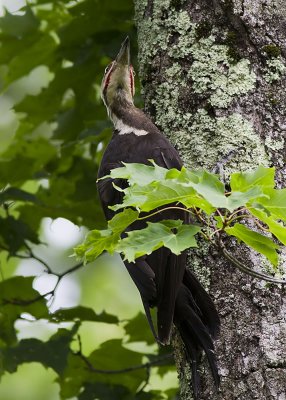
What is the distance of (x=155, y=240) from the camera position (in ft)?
7.69

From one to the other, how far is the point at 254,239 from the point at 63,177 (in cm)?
247

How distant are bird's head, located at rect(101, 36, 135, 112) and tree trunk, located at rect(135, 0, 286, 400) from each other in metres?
0.65

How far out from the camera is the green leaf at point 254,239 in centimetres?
241

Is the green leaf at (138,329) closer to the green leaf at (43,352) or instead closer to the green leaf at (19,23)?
the green leaf at (43,352)

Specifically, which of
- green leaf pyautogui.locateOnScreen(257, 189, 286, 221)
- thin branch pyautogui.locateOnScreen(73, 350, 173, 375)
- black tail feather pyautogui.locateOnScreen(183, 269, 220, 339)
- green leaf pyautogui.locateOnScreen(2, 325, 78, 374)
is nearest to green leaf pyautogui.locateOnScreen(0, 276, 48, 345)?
green leaf pyautogui.locateOnScreen(2, 325, 78, 374)

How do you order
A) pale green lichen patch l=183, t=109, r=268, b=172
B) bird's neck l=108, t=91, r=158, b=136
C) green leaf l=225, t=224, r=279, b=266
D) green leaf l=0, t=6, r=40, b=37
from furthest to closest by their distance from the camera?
green leaf l=0, t=6, r=40, b=37 → bird's neck l=108, t=91, r=158, b=136 → pale green lichen patch l=183, t=109, r=268, b=172 → green leaf l=225, t=224, r=279, b=266

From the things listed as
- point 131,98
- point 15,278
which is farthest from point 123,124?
point 15,278

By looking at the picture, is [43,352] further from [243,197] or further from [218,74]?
[243,197]

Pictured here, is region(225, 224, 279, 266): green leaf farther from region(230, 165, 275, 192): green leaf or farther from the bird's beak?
the bird's beak

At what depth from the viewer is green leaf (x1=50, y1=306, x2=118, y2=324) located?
13.5 feet

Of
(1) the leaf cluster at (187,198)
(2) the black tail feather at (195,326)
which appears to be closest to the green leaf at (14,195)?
(2) the black tail feather at (195,326)

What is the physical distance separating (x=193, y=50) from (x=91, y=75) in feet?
4.45

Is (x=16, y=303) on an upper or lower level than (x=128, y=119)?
lower

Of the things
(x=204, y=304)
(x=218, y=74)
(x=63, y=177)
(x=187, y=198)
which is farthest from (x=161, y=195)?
(x=63, y=177)
